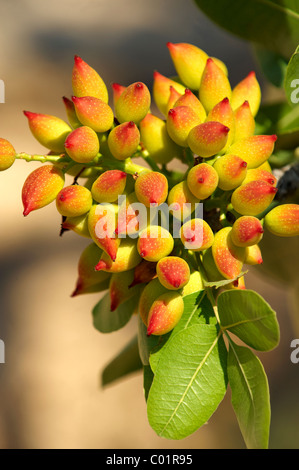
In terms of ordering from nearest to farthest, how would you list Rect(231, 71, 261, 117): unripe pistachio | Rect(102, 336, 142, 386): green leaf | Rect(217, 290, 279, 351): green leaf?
Rect(217, 290, 279, 351): green leaf → Rect(231, 71, 261, 117): unripe pistachio → Rect(102, 336, 142, 386): green leaf

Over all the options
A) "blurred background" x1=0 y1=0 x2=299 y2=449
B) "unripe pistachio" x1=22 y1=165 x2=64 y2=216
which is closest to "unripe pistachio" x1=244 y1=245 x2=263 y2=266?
"unripe pistachio" x1=22 y1=165 x2=64 y2=216

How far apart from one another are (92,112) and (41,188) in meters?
0.09

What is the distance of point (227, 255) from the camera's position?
0.51 metres

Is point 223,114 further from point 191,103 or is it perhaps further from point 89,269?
point 89,269

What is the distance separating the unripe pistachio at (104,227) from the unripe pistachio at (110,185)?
12mm

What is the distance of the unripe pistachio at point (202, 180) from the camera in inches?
19.8

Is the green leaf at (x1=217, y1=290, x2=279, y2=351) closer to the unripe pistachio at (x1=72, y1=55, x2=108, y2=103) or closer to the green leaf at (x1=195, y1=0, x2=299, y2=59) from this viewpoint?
the unripe pistachio at (x1=72, y1=55, x2=108, y2=103)

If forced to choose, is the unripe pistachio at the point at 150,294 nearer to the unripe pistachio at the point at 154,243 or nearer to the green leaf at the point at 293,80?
the unripe pistachio at the point at 154,243

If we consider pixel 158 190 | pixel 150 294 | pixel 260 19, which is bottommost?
pixel 150 294

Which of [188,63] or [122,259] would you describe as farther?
[188,63]

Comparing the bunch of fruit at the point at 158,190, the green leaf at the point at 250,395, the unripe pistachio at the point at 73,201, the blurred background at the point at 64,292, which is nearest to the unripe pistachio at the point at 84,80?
the bunch of fruit at the point at 158,190

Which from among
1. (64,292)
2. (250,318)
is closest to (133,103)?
(250,318)

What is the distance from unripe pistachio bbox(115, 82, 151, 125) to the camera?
1.74 ft

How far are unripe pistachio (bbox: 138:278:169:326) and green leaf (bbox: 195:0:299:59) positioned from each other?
388 millimetres
